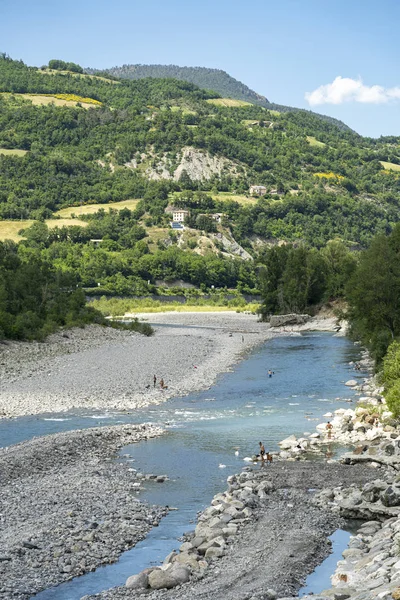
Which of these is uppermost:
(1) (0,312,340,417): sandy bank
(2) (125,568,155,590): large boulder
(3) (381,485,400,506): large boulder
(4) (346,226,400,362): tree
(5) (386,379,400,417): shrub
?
(4) (346,226,400,362): tree

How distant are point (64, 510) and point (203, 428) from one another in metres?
15.9

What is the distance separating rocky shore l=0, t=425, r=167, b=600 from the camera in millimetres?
22234

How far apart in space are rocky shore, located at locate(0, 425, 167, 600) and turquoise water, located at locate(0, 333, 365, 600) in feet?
1.75

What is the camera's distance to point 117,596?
66.9 ft

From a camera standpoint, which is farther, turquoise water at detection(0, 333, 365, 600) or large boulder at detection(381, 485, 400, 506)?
large boulder at detection(381, 485, 400, 506)

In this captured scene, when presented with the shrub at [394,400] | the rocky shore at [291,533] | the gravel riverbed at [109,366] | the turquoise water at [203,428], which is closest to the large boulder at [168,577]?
the rocky shore at [291,533]

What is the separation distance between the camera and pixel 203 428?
4212 cm

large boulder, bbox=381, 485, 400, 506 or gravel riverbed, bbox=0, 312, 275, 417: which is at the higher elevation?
large boulder, bbox=381, 485, 400, 506

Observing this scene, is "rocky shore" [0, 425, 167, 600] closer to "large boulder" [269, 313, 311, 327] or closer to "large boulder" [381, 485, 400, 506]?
"large boulder" [381, 485, 400, 506]

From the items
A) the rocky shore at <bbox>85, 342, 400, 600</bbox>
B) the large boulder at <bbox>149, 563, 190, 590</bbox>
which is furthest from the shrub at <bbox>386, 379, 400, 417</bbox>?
the large boulder at <bbox>149, 563, 190, 590</bbox>

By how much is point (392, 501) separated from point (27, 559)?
1116cm

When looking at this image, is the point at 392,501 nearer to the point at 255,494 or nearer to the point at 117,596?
the point at 255,494

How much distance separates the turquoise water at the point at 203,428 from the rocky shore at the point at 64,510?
0.53 meters

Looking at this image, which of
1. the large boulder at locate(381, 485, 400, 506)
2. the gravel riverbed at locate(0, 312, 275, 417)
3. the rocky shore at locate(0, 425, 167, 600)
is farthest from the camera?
the gravel riverbed at locate(0, 312, 275, 417)
